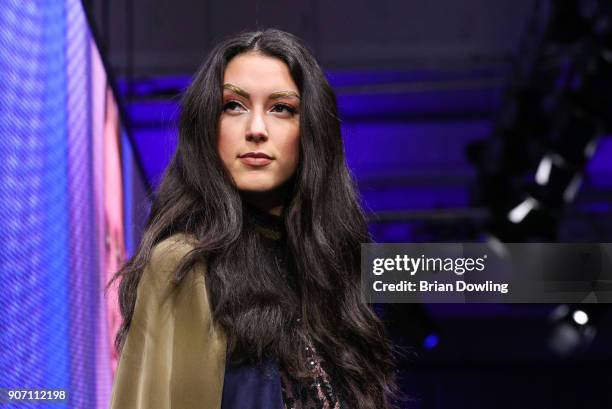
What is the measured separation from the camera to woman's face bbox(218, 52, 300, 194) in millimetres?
993

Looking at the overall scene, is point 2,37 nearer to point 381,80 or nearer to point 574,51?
point 574,51

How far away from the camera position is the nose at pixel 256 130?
0.99 m

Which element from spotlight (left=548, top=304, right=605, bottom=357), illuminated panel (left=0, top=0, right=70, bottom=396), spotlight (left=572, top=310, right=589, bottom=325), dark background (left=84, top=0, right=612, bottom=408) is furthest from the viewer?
spotlight (left=548, top=304, right=605, bottom=357)

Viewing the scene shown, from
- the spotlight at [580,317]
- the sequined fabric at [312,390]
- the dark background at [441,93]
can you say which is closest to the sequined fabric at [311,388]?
the sequined fabric at [312,390]

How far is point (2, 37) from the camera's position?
126 cm

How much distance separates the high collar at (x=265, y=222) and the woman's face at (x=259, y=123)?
21mm

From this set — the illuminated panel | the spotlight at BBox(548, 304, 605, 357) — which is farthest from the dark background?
the illuminated panel

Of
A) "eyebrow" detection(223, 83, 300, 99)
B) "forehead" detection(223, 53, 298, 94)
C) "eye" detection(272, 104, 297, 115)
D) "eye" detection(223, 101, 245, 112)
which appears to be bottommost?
"eye" detection(223, 101, 245, 112)

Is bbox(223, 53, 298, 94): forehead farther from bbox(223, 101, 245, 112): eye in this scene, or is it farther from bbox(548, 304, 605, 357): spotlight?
bbox(548, 304, 605, 357): spotlight

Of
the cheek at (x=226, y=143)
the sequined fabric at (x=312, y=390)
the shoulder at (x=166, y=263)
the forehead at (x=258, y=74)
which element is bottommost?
the sequined fabric at (x=312, y=390)

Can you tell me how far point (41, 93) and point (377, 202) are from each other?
4345 mm

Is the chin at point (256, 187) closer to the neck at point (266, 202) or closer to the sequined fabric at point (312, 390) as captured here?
the neck at point (266, 202)

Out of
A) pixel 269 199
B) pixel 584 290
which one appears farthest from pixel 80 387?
pixel 584 290

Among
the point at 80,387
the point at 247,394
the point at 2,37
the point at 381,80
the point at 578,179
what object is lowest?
the point at 247,394
